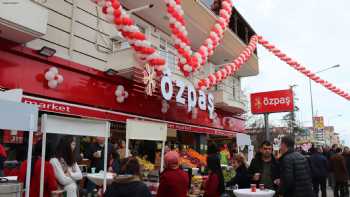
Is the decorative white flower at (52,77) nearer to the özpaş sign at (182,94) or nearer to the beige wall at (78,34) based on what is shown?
the beige wall at (78,34)

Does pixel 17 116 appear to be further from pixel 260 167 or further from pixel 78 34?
pixel 78 34

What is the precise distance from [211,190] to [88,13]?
8.20 metres

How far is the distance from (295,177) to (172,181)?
2520mm

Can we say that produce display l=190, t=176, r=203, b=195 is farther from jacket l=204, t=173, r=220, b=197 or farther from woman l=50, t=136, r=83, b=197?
woman l=50, t=136, r=83, b=197

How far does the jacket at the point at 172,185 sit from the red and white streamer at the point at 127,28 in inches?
191

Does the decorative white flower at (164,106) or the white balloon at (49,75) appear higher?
the white balloon at (49,75)

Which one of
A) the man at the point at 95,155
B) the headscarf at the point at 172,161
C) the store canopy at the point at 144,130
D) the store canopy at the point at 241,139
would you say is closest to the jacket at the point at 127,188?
the headscarf at the point at 172,161

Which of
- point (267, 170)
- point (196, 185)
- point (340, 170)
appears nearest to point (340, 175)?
point (340, 170)

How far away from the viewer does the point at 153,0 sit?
41.9 feet

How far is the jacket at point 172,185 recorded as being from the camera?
4.69 metres

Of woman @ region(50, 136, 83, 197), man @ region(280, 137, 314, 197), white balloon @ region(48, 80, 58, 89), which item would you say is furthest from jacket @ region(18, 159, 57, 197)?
white balloon @ region(48, 80, 58, 89)

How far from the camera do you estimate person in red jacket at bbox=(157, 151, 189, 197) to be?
4.69 m

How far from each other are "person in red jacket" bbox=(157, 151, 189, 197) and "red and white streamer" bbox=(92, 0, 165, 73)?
15.4 feet

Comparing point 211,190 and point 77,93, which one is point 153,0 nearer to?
point 77,93
